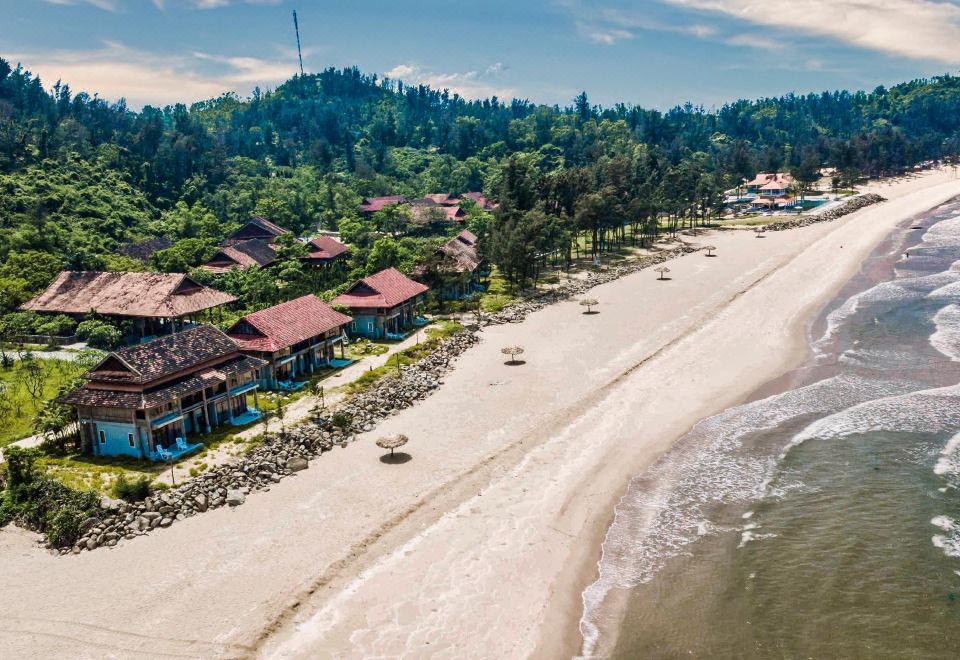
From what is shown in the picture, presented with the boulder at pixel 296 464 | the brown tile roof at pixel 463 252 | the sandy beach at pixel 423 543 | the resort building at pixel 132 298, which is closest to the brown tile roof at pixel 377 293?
the brown tile roof at pixel 463 252

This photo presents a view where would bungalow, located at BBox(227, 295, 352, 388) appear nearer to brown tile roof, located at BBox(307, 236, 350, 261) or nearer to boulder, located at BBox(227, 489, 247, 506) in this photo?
boulder, located at BBox(227, 489, 247, 506)

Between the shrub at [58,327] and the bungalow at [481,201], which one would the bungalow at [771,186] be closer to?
the bungalow at [481,201]

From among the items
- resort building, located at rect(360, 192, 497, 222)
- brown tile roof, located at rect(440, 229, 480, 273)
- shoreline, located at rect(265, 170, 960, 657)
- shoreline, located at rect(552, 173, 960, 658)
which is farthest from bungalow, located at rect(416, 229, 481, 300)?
shoreline, located at rect(552, 173, 960, 658)

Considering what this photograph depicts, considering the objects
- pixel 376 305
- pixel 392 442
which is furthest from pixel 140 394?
pixel 376 305

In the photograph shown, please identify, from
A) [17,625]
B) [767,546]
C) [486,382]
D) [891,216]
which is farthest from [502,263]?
[891,216]

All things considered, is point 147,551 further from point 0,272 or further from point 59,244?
point 59,244

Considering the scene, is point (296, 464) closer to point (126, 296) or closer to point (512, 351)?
point (512, 351)
